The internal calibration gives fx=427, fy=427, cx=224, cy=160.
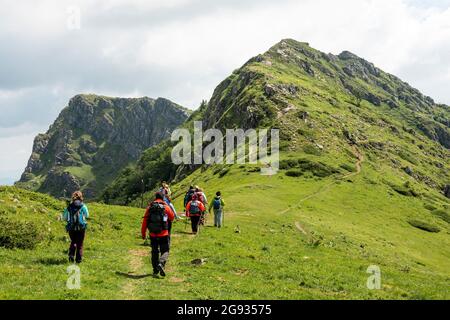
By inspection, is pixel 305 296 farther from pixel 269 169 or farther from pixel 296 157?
pixel 296 157

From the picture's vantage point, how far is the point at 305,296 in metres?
17.8

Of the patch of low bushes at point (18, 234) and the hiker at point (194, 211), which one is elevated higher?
the hiker at point (194, 211)

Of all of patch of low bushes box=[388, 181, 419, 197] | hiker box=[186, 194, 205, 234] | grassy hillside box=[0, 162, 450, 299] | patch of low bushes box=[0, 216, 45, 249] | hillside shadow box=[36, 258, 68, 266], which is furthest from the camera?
patch of low bushes box=[388, 181, 419, 197]

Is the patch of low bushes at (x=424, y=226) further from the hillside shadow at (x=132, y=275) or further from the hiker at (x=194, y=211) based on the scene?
the hillside shadow at (x=132, y=275)

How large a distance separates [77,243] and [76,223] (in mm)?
Result: 1174

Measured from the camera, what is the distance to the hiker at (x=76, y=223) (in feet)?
67.0

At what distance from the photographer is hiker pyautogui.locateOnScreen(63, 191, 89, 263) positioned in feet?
67.0

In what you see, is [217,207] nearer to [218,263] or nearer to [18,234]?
[218,263]

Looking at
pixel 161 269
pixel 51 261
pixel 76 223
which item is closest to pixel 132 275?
pixel 161 269

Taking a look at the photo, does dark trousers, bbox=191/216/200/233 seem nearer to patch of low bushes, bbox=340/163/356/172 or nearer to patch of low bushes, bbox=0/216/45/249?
patch of low bushes, bbox=0/216/45/249

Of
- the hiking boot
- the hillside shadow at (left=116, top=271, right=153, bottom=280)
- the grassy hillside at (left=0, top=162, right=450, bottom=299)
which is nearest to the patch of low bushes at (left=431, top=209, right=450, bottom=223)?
the grassy hillside at (left=0, top=162, right=450, bottom=299)

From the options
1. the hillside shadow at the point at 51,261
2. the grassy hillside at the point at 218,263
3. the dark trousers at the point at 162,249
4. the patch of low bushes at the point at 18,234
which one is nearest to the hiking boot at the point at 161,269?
the dark trousers at the point at 162,249

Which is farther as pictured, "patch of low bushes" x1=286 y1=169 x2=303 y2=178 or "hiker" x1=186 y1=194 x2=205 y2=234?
"patch of low bushes" x1=286 y1=169 x2=303 y2=178
